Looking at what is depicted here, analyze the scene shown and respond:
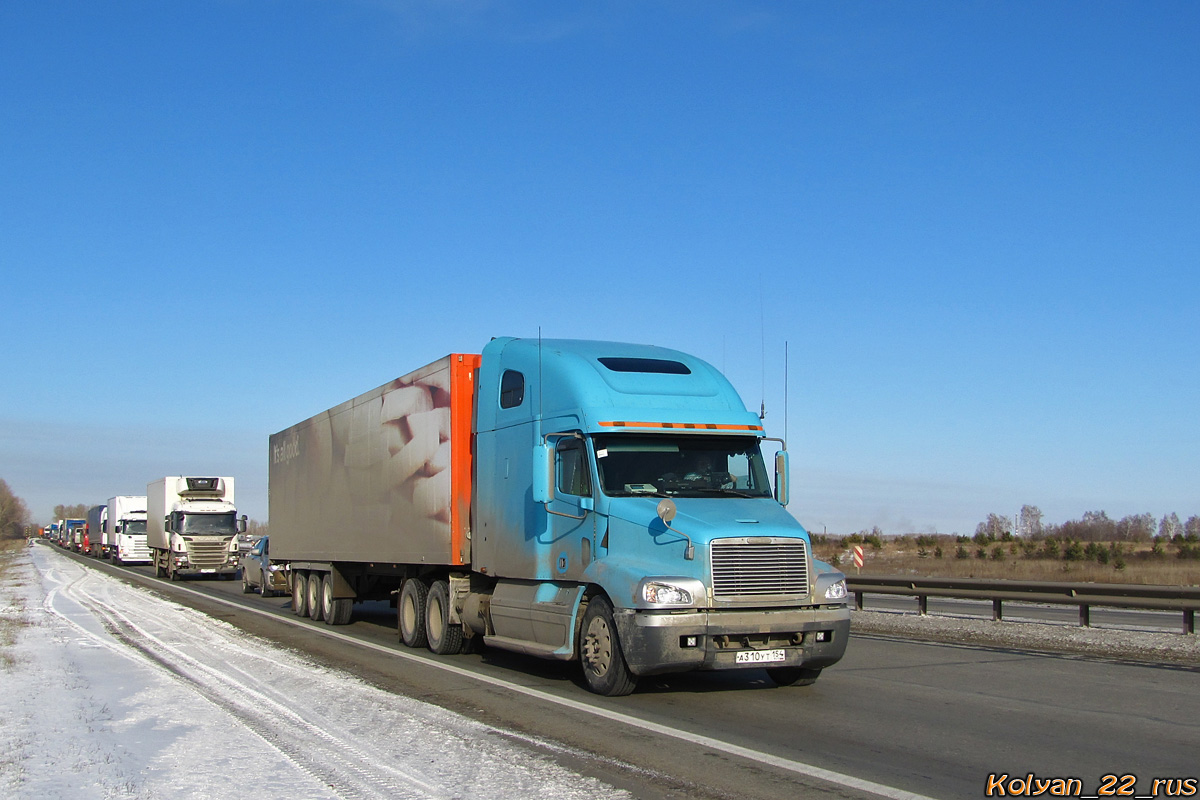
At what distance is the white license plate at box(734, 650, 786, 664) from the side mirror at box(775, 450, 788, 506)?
1.94 meters

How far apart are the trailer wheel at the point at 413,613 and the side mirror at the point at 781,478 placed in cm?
591

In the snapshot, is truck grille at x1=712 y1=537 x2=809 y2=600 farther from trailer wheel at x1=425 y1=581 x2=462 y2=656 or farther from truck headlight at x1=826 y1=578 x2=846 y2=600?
trailer wheel at x1=425 y1=581 x2=462 y2=656

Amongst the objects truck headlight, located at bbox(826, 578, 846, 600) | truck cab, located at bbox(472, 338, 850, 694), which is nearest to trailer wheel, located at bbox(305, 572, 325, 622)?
truck cab, located at bbox(472, 338, 850, 694)

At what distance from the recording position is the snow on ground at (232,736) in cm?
660

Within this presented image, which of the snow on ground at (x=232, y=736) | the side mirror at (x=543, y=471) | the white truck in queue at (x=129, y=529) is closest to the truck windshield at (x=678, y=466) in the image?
the side mirror at (x=543, y=471)

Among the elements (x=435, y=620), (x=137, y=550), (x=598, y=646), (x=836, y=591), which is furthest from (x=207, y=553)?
(x=836, y=591)

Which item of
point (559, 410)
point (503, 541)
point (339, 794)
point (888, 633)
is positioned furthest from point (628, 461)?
point (888, 633)

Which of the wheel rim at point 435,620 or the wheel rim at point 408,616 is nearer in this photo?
the wheel rim at point 435,620

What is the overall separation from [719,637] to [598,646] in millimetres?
1282

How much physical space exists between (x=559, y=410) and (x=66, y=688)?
5.89 m

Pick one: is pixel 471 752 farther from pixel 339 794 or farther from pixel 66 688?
pixel 66 688

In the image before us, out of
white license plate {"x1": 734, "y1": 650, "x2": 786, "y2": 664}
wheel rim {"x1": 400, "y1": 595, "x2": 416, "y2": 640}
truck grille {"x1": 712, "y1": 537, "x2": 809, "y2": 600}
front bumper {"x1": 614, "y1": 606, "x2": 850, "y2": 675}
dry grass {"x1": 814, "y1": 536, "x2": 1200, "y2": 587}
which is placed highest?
truck grille {"x1": 712, "y1": 537, "x2": 809, "y2": 600}

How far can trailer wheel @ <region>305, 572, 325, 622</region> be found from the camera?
1998cm

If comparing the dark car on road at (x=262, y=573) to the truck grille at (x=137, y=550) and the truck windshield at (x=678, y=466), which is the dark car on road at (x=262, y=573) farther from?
the truck grille at (x=137, y=550)
